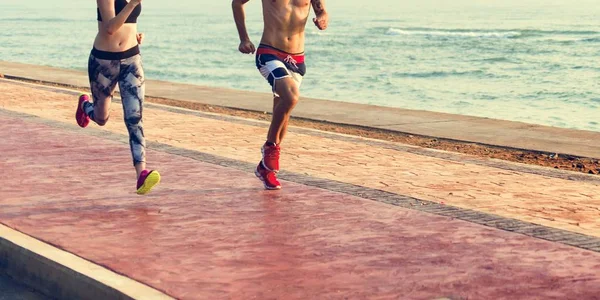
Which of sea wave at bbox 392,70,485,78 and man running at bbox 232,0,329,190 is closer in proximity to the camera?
man running at bbox 232,0,329,190

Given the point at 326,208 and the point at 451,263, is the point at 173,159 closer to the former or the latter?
the point at 326,208

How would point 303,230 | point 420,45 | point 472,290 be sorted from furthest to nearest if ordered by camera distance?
1. point 420,45
2. point 303,230
3. point 472,290

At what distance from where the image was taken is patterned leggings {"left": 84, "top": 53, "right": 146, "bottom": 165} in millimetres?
8545

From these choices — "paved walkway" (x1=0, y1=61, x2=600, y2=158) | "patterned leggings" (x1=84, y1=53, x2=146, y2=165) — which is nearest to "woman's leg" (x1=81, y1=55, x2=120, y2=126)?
"patterned leggings" (x1=84, y1=53, x2=146, y2=165)

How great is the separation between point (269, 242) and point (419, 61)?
40.0m

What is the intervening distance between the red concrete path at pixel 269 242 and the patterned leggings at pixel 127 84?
1.58ft

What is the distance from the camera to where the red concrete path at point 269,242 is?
20.0 feet

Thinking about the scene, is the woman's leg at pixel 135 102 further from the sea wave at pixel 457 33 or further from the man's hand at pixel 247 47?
the sea wave at pixel 457 33

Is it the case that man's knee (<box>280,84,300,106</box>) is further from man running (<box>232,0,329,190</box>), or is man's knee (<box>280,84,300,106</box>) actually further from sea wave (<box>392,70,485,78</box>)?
sea wave (<box>392,70,485,78</box>)

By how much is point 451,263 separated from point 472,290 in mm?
638

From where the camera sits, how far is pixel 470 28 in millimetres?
70750

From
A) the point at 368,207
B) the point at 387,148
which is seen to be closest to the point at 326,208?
the point at 368,207

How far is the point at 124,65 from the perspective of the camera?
28.0ft

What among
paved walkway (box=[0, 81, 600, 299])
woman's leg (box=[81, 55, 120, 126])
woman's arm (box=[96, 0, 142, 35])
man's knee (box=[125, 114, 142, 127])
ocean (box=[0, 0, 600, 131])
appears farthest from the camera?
ocean (box=[0, 0, 600, 131])
